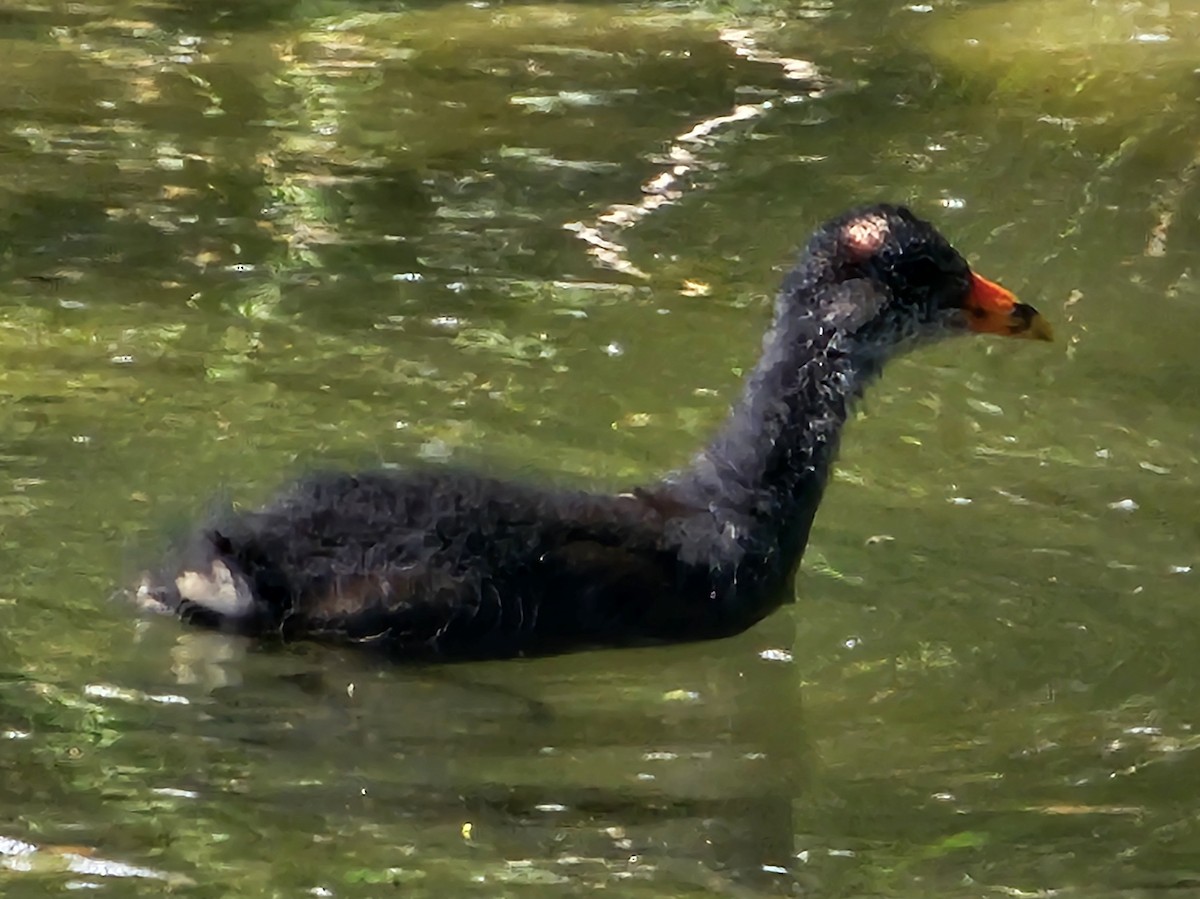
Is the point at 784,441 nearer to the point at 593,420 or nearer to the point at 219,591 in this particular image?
the point at 593,420

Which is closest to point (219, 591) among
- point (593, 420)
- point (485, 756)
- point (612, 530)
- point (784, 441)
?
point (485, 756)

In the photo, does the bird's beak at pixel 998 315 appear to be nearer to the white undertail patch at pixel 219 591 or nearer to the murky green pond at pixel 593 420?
the murky green pond at pixel 593 420

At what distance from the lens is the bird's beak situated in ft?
19.3

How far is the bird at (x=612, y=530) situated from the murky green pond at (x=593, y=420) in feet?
0.36

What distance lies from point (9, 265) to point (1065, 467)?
3.89m

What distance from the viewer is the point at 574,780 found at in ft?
15.5

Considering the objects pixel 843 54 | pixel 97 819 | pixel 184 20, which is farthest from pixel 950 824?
pixel 184 20

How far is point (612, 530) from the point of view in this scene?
5316 millimetres

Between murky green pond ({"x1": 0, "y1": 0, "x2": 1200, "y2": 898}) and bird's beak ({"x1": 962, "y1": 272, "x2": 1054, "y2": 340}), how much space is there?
1.99 ft

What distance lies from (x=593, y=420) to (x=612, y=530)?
145 centimetres

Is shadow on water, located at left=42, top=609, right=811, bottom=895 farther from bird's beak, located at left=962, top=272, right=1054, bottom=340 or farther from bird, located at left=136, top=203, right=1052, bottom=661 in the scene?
bird's beak, located at left=962, top=272, right=1054, bottom=340

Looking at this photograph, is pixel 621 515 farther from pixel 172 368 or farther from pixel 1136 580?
pixel 172 368

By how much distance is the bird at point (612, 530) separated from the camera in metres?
5.12

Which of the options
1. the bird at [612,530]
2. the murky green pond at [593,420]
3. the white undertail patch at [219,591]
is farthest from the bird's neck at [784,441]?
the white undertail patch at [219,591]
